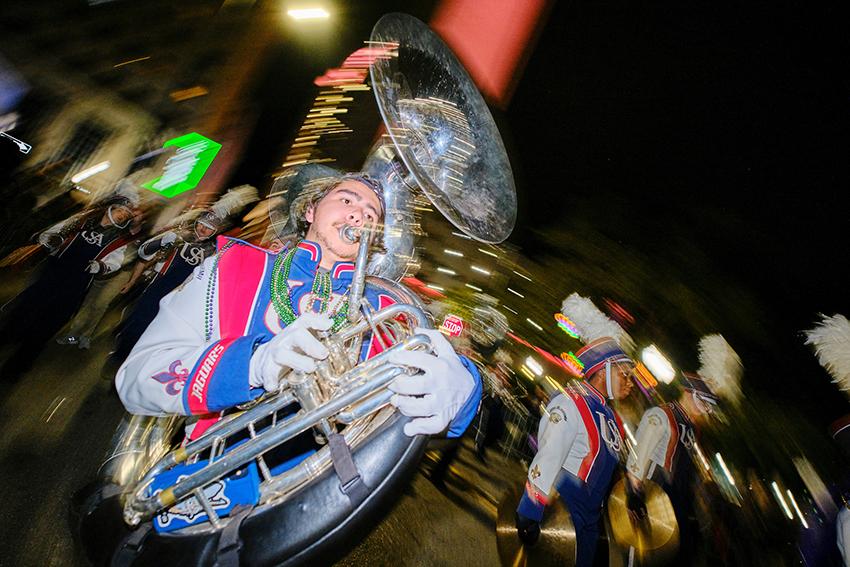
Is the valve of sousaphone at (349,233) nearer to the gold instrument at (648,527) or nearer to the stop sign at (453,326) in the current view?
the gold instrument at (648,527)

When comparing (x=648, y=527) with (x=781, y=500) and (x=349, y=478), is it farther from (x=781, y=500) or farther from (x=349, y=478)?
(x=349, y=478)

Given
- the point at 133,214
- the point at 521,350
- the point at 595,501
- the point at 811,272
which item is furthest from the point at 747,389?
the point at 133,214

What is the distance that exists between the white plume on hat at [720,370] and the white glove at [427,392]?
24.7ft

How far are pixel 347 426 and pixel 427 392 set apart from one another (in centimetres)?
56

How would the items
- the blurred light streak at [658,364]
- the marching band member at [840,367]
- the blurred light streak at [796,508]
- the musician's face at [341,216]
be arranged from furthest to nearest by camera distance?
the blurred light streak at [658,364], the blurred light streak at [796,508], the marching band member at [840,367], the musician's face at [341,216]

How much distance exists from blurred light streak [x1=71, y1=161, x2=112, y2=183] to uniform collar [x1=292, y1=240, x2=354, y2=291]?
1434 cm

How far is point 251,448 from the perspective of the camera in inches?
50.5

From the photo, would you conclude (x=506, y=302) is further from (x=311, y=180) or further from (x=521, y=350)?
(x=311, y=180)

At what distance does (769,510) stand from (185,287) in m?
8.24

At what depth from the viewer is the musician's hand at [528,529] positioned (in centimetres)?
337

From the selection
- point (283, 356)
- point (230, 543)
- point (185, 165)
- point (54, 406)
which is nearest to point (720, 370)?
point (283, 356)

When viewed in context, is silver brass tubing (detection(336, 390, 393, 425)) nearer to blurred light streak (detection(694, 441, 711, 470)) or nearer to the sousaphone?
the sousaphone

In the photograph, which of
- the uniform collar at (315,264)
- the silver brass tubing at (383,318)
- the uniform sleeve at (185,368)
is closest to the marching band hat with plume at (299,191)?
the uniform collar at (315,264)

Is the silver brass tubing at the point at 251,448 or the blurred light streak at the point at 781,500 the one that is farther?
the blurred light streak at the point at 781,500
